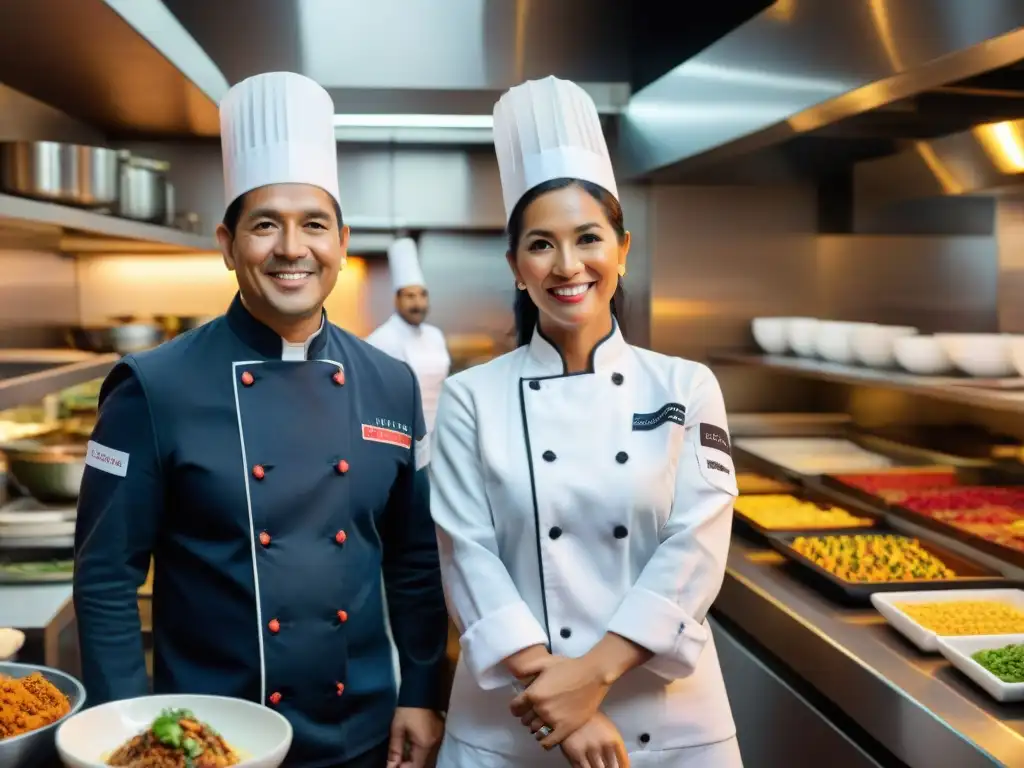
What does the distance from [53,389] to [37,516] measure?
316 mm

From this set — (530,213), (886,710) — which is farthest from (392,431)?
(886,710)

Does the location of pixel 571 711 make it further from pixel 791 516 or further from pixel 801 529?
pixel 791 516

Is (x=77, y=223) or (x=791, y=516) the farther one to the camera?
(x=791, y=516)

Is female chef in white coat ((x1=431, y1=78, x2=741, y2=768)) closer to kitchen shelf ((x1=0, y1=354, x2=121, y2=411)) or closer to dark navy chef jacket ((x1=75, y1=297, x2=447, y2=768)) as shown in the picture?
dark navy chef jacket ((x1=75, y1=297, x2=447, y2=768))

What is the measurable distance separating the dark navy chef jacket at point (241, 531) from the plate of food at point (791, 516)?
1644mm

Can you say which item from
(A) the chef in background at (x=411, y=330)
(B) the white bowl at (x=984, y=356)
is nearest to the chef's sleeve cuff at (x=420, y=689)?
(B) the white bowl at (x=984, y=356)

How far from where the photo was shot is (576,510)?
4.68ft

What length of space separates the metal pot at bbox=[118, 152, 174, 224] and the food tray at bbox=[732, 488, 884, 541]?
1760mm

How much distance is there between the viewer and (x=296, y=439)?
56.5 inches

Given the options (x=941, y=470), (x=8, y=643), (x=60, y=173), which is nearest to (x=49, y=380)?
(x=60, y=173)

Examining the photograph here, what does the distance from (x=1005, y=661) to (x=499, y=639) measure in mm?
1019

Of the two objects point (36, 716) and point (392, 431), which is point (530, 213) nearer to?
point (392, 431)

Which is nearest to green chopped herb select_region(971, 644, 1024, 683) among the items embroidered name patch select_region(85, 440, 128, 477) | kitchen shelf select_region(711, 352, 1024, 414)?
kitchen shelf select_region(711, 352, 1024, 414)

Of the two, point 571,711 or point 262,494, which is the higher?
point 262,494
